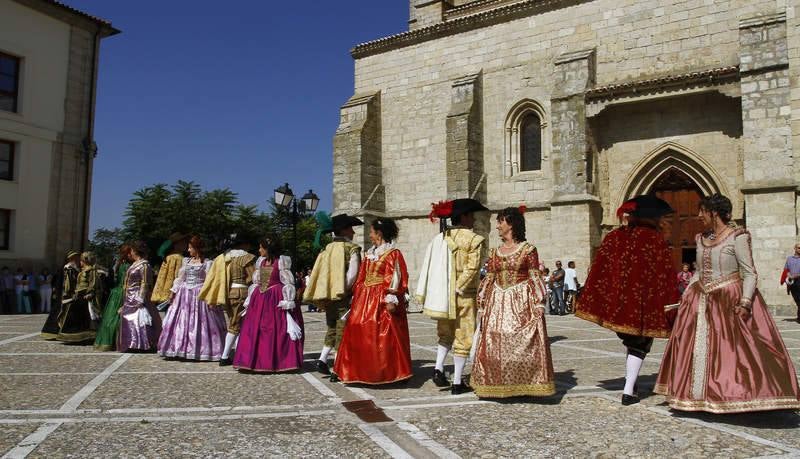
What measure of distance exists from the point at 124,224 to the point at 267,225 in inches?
520

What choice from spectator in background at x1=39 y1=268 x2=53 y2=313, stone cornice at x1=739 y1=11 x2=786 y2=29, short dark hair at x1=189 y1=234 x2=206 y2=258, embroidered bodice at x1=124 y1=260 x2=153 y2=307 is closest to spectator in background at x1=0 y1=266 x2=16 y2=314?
spectator in background at x1=39 y1=268 x2=53 y2=313

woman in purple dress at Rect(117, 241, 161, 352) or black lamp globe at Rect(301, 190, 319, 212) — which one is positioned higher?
black lamp globe at Rect(301, 190, 319, 212)

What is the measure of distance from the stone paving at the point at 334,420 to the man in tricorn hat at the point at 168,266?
2.04 meters

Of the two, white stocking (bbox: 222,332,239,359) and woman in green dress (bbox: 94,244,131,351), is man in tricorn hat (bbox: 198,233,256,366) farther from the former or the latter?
woman in green dress (bbox: 94,244,131,351)

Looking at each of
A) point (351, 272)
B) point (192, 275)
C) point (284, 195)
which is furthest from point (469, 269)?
point (284, 195)

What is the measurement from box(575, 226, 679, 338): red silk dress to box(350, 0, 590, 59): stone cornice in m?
14.6

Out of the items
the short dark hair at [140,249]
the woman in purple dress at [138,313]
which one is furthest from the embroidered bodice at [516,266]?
the short dark hair at [140,249]

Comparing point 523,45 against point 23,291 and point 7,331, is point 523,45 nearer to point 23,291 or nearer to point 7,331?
point 7,331

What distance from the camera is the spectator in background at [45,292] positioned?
62.3ft

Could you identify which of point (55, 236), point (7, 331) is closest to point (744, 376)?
point (7, 331)

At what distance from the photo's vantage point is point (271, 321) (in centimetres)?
737

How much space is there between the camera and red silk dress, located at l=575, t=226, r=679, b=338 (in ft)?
17.8

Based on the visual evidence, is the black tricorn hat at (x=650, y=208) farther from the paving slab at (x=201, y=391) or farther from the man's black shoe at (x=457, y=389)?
the paving slab at (x=201, y=391)

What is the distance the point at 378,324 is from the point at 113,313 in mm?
5390
